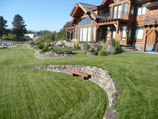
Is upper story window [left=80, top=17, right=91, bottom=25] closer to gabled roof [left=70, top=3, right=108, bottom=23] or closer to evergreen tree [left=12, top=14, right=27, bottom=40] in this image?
gabled roof [left=70, top=3, right=108, bottom=23]

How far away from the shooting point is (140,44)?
16578 millimetres

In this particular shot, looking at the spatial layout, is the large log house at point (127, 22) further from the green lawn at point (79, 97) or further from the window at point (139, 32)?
the green lawn at point (79, 97)

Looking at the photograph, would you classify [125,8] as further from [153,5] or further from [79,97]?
[79,97]

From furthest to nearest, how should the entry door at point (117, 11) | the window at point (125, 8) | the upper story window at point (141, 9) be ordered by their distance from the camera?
the entry door at point (117, 11), the window at point (125, 8), the upper story window at point (141, 9)

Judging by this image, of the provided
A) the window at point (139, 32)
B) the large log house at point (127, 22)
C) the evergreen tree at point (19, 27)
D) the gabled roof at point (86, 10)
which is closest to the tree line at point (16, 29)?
the evergreen tree at point (19, 27)

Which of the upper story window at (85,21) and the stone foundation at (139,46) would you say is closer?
the stone foundation at (139,46)

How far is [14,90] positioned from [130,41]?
15662 mm

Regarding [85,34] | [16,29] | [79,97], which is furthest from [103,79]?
[16,29]

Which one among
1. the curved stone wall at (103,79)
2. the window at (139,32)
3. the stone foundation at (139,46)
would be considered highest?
the window at (139,32)

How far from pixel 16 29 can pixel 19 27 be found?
186cm

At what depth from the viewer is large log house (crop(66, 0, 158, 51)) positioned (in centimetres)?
1430

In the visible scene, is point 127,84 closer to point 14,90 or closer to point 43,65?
point 14,90

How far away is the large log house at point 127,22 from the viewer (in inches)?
563

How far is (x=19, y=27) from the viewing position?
63906 millimetres
